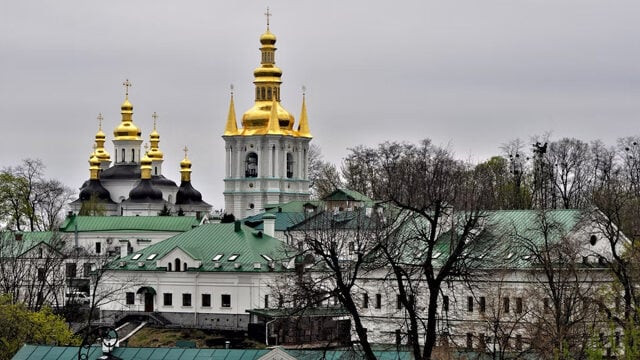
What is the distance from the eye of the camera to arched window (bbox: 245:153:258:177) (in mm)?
126312

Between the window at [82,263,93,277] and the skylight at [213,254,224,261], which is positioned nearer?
the skylight at [213,254,224,261]

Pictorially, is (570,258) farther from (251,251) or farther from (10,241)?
(10,241)

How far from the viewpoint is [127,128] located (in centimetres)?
15138

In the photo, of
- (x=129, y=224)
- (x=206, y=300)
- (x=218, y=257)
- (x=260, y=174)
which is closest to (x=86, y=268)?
(x=129, y=224)

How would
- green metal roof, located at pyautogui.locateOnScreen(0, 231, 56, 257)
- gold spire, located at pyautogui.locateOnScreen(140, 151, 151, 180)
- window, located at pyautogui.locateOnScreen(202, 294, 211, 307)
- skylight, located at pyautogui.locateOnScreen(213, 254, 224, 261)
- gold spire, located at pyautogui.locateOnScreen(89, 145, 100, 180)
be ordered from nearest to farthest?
window, located at pyautogui.locateOnScreen(202, 294, 211, 307), skylight, located at pyautogui.locateOnScreen(213, 254, 224, 261), green metal roof, located at pyautogui.locateOnScreen(0, 231, 56, 257), gold spire, located at pyautogui.locateOnScreen(140, 151, 151, 180), gold spire, located at pyautogui.locateOnScreen(89, 145, 100, 180)

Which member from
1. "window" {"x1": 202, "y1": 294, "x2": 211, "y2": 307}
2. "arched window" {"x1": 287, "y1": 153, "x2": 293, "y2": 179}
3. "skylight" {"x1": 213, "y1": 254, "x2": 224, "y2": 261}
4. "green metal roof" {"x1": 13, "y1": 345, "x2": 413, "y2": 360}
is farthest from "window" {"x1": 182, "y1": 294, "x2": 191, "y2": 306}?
"arched window" {"x1": 287, "y1": 153, "x2": 293, "y2": 179}

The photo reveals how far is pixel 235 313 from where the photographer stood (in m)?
82.1

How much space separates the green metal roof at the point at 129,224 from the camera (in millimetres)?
113375

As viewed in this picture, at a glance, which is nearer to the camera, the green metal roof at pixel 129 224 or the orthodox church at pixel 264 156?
the green metal roof at pixel 129 224

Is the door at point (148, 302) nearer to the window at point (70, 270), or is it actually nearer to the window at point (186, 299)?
the window at point (186, 299)

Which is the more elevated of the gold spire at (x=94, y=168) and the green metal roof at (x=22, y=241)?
the gold spire at (x=94, y=168)

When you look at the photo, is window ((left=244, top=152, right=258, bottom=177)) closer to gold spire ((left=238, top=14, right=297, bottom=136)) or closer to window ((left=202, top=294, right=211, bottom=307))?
gold spire ((left=238, top=14, right=297, bottom=136))

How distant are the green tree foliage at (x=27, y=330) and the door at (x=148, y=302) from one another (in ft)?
65.3

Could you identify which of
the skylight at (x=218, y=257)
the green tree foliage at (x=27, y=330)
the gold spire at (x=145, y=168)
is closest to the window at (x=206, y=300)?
the skylight at (x=218, y=257)
